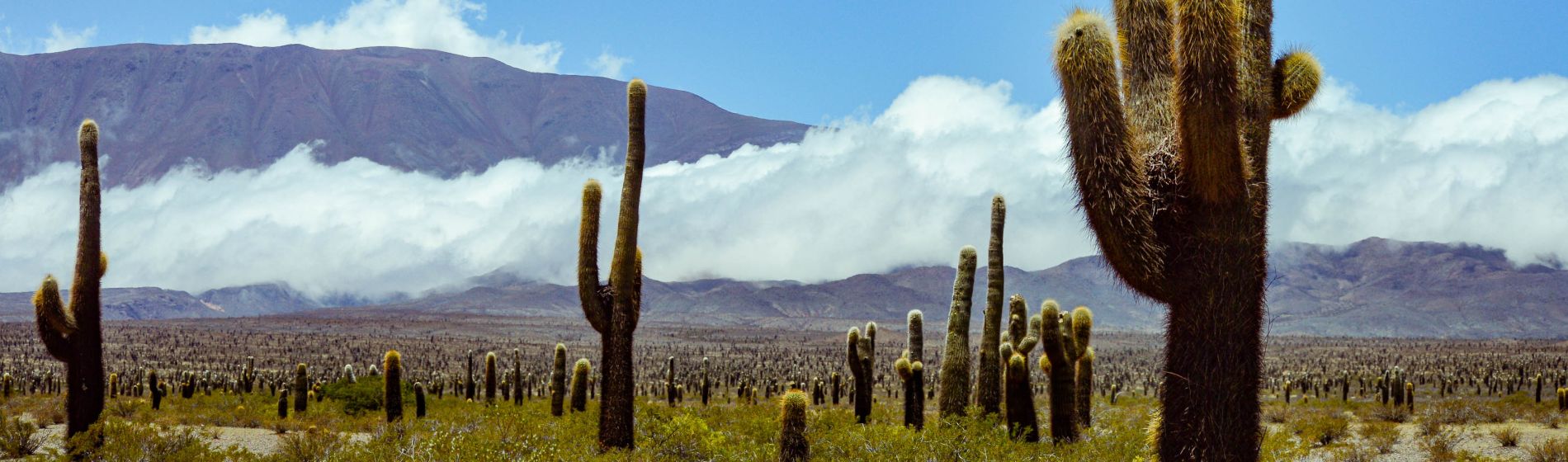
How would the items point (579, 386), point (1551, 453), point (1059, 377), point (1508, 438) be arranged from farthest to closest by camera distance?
point (579, 386) → point (1508, 438) → point (1551, 453) → point (1059, 377)

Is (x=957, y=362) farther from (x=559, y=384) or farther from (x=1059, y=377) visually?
(x=559, y=384)

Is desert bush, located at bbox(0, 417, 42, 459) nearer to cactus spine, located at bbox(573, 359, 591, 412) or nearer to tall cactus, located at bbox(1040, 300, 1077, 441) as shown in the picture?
cactus spine, located at bbox(573, 359, 591, 412)

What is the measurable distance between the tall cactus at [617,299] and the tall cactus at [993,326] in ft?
18.3

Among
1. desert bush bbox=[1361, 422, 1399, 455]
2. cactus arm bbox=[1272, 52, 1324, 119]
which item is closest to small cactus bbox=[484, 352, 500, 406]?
desert bush bbox=[1361, 422, 1399, 455]

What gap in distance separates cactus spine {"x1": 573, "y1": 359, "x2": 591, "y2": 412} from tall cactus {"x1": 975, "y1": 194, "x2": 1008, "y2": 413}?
332 inches

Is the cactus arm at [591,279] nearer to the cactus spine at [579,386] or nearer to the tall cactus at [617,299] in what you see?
the tall cactus at [617,299]

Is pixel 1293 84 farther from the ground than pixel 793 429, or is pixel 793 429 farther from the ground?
pixel 1293 84

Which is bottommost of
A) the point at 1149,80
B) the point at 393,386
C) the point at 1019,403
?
the point at 393,386

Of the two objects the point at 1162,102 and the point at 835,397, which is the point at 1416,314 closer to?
the point at 835,397

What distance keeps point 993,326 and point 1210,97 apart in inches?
407

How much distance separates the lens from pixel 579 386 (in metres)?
21.7

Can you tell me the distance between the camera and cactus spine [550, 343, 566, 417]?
73.7ft

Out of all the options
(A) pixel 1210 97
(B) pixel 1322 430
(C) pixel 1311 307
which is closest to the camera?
(A) pixel 1210 97

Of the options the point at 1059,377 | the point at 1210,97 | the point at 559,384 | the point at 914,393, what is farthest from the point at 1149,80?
the point at 559,384
